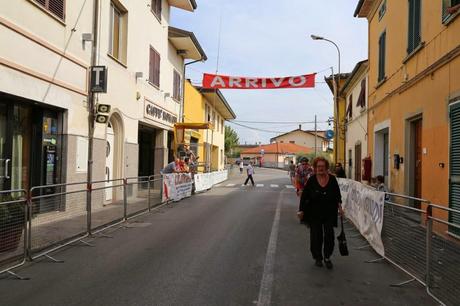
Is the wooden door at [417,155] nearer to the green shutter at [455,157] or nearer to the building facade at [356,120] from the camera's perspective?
the green shutter at [455,157]

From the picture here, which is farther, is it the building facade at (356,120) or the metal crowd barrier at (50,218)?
the building facade at (356,120)

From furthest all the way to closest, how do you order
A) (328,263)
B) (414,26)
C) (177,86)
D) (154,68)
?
(177,86) < (154,68) < (414,26) < (328,263)

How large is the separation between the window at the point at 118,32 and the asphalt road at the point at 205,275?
26.2 ft

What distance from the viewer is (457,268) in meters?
5.27

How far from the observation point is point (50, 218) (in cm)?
828

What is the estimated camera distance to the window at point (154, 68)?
20.7 m

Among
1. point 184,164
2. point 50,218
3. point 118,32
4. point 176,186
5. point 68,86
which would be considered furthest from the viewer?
point 184,164

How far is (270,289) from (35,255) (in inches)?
160

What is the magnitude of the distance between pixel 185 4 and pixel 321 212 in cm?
1893

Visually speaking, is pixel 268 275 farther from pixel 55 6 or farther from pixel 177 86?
pixel 177 86

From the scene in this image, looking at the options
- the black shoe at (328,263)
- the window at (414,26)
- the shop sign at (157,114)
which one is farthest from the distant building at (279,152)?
the black shoe at (328,263)

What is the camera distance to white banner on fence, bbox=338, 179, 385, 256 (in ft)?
27.1

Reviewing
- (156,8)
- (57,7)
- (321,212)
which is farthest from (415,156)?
(156,8)

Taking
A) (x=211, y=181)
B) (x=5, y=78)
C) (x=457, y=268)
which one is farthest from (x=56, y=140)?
(x=211, y=181)
